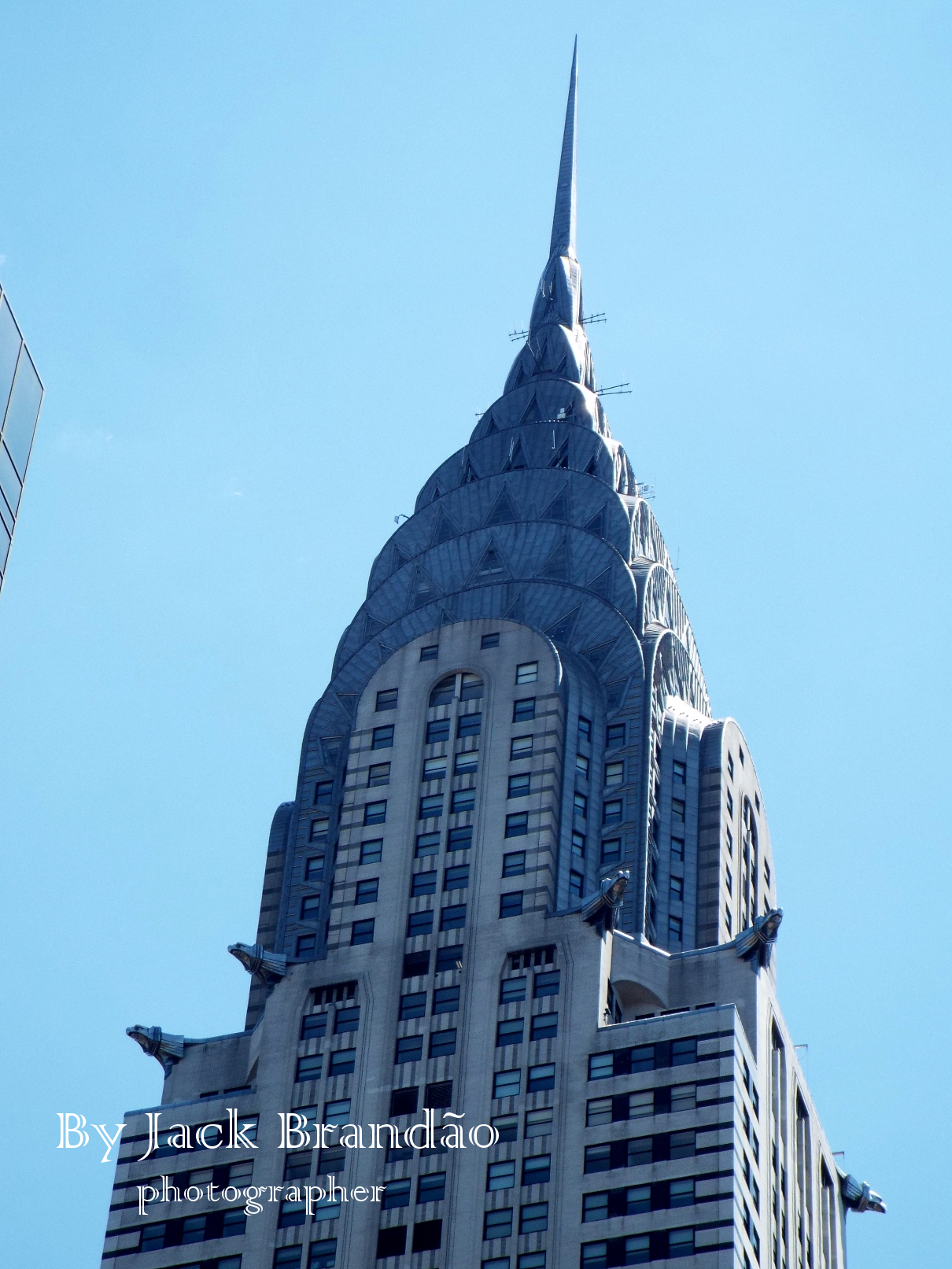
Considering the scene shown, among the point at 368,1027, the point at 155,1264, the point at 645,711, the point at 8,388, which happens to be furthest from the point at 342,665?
the point at 8,388

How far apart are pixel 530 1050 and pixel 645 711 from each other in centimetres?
2832

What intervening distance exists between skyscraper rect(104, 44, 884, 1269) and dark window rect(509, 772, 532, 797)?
184 millimetres

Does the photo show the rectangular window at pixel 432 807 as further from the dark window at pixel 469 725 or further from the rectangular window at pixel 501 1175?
the rectangular window at pixel 501 1175

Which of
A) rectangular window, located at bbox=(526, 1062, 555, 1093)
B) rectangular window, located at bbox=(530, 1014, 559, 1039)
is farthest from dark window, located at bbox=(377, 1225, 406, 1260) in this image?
rectangular window, located at bbox=(530, 1014, 559, 1039)

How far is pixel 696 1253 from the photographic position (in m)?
123

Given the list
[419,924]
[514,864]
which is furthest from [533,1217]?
[514,864]

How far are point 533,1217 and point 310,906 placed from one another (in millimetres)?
33550

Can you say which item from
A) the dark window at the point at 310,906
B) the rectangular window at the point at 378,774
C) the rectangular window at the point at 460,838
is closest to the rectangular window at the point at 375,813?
the rectangular window at the point at 378,774

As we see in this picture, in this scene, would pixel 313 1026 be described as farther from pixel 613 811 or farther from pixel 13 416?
pixel 13 416

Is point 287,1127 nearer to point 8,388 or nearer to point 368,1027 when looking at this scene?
point 368,1027

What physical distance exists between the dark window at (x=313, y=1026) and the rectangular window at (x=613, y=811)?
22.4 metres

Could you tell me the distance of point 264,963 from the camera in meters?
145

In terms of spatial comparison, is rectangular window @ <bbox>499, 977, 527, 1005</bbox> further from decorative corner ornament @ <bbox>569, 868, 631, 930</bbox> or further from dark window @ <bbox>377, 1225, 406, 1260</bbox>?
dark window @ <bbox>377, 1225, 406, 1260</bbox>

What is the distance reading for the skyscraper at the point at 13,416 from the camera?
7306cm
